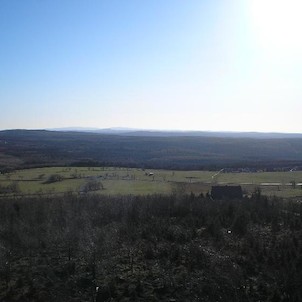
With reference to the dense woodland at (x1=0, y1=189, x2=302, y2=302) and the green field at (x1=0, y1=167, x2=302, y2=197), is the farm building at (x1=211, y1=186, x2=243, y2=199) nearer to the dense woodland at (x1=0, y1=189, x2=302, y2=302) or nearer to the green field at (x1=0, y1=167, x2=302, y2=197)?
the green field at (x1=0, y1=167, x2=302, y2=197)

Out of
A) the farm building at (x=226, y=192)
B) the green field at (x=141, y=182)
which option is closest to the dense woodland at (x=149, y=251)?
the farm building at (x=226, y=192)

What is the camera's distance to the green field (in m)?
42.9

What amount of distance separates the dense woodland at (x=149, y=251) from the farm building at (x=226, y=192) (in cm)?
595

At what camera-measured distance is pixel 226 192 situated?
136ft

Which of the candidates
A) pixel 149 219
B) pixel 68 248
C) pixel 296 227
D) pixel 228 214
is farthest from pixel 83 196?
pixel 296 227

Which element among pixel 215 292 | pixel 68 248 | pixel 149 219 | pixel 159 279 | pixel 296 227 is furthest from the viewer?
pixel 149 219

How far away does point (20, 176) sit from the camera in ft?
175

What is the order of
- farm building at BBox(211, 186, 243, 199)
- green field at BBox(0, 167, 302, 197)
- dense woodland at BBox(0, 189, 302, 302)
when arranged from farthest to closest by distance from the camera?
green field at BBox(0, 167, 302, 197) → farm building at BBox(211, 186, 243, 199) → dense woodland at BBox(0, 189, 302, 302)

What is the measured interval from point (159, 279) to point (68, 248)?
18.3 ft

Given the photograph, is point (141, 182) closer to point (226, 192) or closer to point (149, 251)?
point (226, 192)

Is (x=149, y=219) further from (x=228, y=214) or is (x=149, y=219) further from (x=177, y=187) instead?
(x=177, y=187)

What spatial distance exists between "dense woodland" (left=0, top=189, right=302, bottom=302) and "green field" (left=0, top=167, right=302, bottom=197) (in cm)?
863

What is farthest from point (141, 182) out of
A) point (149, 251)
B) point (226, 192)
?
point (149, 251)

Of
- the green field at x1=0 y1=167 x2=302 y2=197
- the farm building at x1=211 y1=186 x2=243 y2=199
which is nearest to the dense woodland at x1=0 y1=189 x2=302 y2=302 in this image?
the farm building at x1=211 y1=186 x2=243 y2=199
